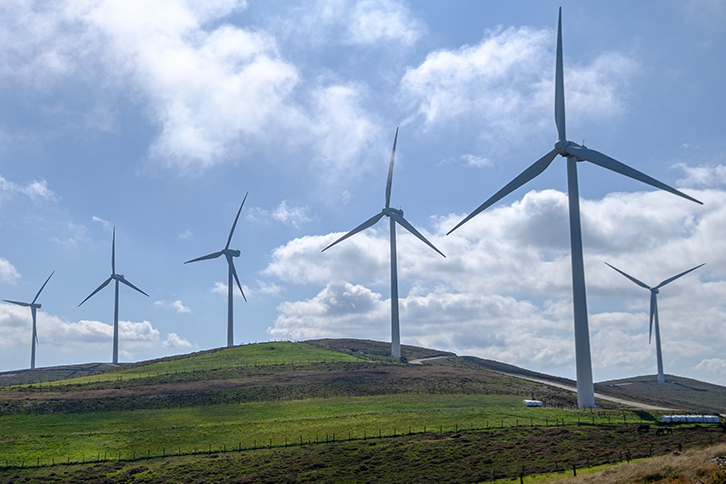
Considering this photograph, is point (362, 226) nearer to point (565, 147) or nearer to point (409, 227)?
point (409, 227)

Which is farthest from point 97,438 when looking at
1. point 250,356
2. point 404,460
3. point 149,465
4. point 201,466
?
point 250,356

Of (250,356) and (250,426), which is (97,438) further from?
(250,356)

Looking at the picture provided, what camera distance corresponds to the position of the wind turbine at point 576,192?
276ft

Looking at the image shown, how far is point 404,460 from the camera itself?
62156mm

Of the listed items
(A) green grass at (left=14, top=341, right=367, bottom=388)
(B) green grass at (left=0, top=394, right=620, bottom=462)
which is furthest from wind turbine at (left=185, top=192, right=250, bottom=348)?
(B) green grass at (left=0, top=394, right=620, bottom=462)

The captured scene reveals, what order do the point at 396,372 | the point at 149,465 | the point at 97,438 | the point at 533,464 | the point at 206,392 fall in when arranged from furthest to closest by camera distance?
the point at 396,372, the point at 206,392, the point at 97,438, the point at 149,465, the point at 533,464

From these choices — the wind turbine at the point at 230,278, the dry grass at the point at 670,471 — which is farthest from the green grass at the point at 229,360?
the dry grass at the point at 670,471

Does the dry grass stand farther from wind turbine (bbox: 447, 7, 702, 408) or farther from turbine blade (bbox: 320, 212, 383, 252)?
turbine blade (bbox: 320, 212, 383, 252)

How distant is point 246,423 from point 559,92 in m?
63.9

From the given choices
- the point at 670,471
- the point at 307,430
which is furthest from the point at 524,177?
the point at 670,471

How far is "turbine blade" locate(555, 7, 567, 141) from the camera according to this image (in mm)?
92500

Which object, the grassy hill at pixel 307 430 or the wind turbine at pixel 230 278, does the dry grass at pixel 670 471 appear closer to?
the grassy hill at pixel 307 430

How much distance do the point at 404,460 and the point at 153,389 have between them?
201 feet

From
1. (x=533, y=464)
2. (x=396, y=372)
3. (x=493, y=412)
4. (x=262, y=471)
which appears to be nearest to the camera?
(x=533, y=464)
